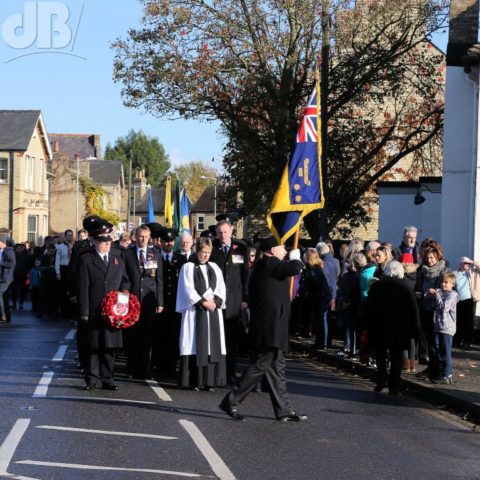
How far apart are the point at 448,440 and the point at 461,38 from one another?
16216 mm

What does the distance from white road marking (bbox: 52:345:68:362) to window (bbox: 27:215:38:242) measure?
41.7 m

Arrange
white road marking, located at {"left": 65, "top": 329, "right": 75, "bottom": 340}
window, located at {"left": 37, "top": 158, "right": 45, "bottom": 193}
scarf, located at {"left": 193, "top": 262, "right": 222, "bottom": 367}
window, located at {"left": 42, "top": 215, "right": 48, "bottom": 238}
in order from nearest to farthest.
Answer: scarf, located at {"left": 193, "top": 262, "right": 222, "bottom": 367} → white road marking, located at {"left": 65, "top": 329, "right": 75, "bottom": 340} → window, located at {"left": 37, "top": 158, "right": 45, "bottom": 193} → window, located at {"left": 42, "top": 215, "right": 48, "bottom": 238}

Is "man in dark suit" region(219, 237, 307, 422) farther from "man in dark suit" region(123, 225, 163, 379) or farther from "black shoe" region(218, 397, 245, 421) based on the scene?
"man in dark suit" region(123, 225, 163, 379)

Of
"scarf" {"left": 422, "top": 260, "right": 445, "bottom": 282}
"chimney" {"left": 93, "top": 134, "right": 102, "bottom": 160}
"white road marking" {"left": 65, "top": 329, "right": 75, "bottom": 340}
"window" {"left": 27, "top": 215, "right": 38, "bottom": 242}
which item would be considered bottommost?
"white road marking" {"left": 65, "top": 329, "right": 75, "bottom": 340}

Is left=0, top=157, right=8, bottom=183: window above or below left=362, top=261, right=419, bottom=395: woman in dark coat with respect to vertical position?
above

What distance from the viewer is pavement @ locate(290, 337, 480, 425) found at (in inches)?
476

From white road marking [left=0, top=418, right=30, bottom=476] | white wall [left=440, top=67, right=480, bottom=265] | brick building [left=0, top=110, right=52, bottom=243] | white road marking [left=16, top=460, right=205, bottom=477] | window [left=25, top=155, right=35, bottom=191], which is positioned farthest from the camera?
window [left=25, top=155, right=35, bottom=191]

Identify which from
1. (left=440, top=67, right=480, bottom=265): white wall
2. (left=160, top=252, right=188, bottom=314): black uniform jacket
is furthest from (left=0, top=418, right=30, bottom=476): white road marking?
(left=440, top=67, right=480, bottom=265): white wall

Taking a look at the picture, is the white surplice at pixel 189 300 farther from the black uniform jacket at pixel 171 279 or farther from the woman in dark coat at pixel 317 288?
the woman in dark coat at pixel 317 288

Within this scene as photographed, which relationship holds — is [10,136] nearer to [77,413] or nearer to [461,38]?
[461,38]

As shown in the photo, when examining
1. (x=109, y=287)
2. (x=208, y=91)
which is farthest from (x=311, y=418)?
(x=208, y=91)

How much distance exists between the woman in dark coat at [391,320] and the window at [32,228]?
4743 centimetres

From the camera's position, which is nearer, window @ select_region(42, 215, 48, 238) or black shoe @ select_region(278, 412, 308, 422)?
black shoe @ select_region(278, 412, 308, 422)

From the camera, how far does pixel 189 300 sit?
13.1 m
